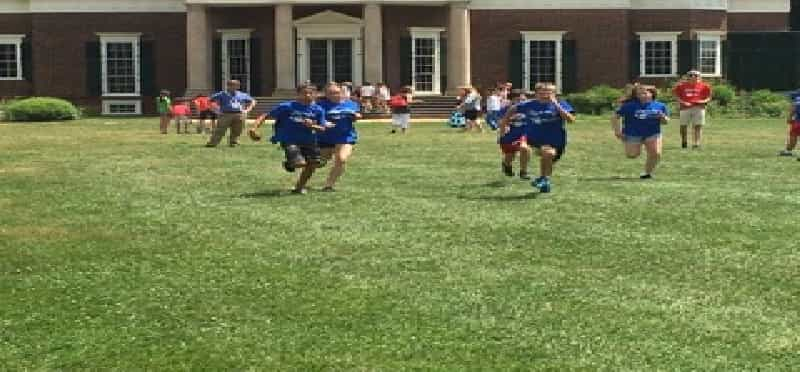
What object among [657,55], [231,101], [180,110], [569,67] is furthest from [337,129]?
[657,55]

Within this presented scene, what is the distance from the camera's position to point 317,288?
32.4ft

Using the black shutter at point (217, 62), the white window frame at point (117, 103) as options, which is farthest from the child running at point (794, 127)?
the white window frame at point (117, 103)

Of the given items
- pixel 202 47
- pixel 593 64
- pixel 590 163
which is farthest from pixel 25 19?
pixel 590 163

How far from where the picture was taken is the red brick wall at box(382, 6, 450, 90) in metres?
45.0

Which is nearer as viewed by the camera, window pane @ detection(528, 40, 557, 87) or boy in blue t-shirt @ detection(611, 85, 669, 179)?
boy in blue t-shirt @ detection(611, 85, 669, 179)

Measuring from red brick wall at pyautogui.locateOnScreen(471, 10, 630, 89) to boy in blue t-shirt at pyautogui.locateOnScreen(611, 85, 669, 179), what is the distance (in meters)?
27.4

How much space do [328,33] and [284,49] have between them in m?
2.21

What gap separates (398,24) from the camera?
45094mm

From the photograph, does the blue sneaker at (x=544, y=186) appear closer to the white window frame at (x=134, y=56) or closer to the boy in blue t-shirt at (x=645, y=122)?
the boy in blue t-shirt at (x=645, y=122)

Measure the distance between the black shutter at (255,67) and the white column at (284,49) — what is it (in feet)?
8.60

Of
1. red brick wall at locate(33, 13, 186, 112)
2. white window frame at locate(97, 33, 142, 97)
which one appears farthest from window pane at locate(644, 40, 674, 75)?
white window frame at locate(97, 33, 142, 97)

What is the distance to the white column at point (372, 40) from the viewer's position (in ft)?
139

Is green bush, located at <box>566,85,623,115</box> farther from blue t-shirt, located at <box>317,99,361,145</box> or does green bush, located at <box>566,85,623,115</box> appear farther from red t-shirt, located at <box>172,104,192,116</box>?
blue t-shirt, located at <box>317,99,361,145</box>

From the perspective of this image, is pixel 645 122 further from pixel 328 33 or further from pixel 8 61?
pixel 8 61
